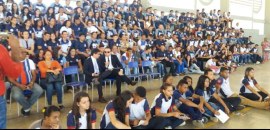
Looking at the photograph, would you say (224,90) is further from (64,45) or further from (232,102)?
(64,45)

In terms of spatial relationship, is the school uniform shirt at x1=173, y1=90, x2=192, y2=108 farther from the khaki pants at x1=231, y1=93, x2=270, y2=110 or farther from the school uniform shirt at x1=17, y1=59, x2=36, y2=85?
the school uniform shirt at x1=17, y1=59, x2=36, y2=85

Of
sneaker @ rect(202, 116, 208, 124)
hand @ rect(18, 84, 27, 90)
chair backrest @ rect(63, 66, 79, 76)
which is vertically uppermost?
chair backrest @ rect(63, 66, 79, 76)

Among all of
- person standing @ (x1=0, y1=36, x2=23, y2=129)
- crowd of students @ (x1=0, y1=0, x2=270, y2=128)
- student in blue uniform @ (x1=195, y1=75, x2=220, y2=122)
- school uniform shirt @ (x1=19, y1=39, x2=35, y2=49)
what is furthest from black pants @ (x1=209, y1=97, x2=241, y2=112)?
school uniform shirt @ (x1=19, y1=39, x2=35, y2=49)

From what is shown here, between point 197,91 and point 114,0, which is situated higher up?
point 114,0

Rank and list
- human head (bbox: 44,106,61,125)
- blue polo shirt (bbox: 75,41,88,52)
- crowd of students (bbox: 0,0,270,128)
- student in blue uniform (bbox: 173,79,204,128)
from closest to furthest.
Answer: human head (bbox: 44,106,61,125) → student in blue uniform (bbox: 173,79,204,128) → crowd of students (bbox: 0,0,270,128) → blue polo shirt (bbox: 75,41,88,52)

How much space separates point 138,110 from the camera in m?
4.16

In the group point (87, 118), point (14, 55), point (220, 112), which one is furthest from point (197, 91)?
point (14, 55)

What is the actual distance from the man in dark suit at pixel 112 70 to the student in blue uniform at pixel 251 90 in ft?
8.62

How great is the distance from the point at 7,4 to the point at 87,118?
6.59m

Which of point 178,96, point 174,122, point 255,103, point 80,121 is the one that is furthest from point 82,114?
point 255,103

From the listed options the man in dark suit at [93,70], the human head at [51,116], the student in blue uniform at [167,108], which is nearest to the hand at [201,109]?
the student in blue uniform at [167,108]

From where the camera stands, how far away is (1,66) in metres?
2.54

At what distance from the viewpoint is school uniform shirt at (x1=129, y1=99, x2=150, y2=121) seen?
4.14 meters

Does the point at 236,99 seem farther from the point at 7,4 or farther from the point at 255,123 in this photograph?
the point at 7,4
